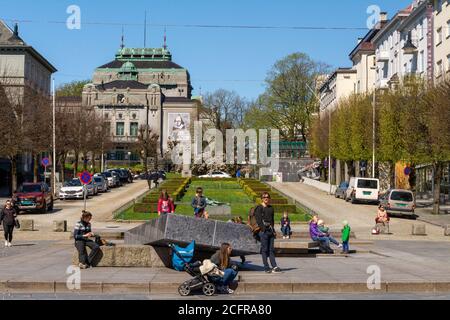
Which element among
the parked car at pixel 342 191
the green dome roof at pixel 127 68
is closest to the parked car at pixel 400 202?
the parked car at pixel 342 191

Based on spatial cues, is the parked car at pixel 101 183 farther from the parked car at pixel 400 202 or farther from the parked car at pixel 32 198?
the parked car at pixel 400 202

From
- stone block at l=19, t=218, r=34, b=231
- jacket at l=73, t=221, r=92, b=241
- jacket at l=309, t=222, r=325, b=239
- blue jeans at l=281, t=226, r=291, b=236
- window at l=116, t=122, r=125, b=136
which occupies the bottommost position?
stone block at l=19, t=218, r=34, b=231

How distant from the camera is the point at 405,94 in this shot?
55906 millimetres

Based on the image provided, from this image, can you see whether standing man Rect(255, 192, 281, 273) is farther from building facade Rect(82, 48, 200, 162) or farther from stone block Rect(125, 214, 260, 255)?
building facade Rect(82, 48, 200, 162)

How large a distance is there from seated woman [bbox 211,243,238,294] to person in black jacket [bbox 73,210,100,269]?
4.00 metres

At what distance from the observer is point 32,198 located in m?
46.2

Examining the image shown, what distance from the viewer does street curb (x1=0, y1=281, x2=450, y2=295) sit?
16.3 m

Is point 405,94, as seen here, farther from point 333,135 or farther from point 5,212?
point 5,212

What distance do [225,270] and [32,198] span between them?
105 ft

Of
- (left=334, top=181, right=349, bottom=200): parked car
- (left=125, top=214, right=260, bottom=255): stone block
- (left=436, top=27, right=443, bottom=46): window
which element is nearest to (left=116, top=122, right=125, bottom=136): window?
(left=334, top=181, right=349, bottom=200): parked car

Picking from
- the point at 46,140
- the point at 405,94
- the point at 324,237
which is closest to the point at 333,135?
the point at 405,94

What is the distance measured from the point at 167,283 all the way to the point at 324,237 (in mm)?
9788

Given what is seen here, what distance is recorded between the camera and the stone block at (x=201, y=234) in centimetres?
1836

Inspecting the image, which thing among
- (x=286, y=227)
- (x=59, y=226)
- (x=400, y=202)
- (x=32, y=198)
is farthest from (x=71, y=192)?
(x=286, y=227)
